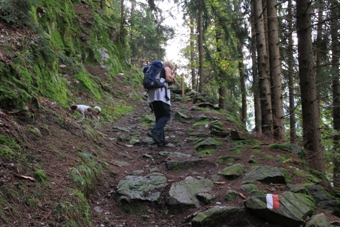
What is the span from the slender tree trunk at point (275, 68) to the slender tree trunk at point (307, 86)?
6.29 feet

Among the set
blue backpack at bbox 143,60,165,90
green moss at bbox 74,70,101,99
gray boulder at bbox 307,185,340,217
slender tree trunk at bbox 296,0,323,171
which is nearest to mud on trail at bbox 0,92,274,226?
gray boulder at bbox 307,185,340,217

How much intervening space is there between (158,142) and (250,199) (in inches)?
138

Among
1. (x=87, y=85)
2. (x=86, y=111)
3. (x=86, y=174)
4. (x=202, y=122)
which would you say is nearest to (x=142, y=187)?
(x=86, y=174)

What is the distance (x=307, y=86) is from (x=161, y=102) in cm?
306

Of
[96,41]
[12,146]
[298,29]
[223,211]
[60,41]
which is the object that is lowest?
[223,211]

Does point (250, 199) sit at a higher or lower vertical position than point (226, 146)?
lower

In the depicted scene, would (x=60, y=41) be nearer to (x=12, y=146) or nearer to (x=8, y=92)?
(x=8, y=92)

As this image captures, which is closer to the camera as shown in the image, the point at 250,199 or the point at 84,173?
the point at 250,199

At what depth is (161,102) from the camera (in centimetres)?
662

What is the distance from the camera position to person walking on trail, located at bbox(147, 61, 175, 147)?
6512 millimetres

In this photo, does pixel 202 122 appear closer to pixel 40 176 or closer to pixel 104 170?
pixel 104 170

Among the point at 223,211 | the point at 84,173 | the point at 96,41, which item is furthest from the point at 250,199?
the point at 96,41

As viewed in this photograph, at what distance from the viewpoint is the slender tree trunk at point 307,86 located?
601 centimetres

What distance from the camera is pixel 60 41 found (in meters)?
9.80
